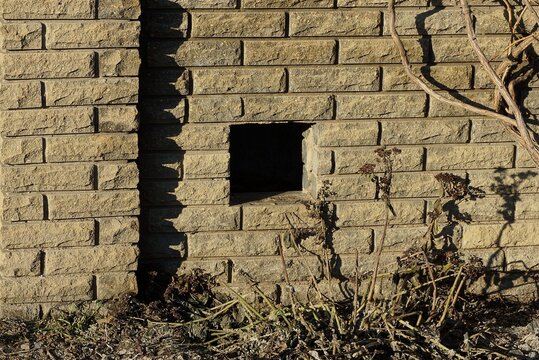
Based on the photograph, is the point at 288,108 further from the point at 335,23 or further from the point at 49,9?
the point at 49,9

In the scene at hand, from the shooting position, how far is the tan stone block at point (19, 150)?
5836 millimetres

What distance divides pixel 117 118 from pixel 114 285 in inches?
39.5

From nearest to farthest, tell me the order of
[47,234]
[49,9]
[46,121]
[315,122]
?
[49,9] → [46,121] → [47,234] → [315,122]

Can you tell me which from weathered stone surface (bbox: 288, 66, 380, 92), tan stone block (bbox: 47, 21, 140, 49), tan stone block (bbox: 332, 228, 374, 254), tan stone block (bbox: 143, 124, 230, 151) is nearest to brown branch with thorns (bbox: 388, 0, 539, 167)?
weathered stone surface (bbox: 288, 66, 380, 92)

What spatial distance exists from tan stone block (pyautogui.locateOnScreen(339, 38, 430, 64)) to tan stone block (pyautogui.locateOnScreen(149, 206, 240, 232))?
3.78 ft

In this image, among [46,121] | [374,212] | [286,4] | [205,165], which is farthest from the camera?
[374,212]

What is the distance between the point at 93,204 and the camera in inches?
236

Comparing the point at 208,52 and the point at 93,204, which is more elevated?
the point at 208,52

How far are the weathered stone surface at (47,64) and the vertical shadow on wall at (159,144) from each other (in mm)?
387

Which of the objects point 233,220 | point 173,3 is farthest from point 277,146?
point 173,3

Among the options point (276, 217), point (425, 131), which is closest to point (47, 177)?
point (276, 217)

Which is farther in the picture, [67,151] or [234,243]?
[234,243]

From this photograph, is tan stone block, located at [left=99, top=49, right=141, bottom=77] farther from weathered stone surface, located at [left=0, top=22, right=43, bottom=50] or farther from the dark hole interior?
the dark hole interior

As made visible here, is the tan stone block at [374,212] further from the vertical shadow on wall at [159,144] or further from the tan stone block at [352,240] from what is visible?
the vertical shadow on wall at [159,144]
